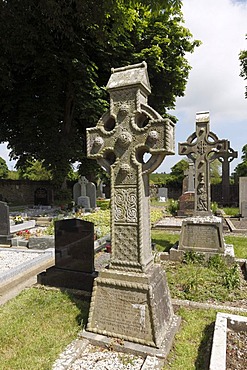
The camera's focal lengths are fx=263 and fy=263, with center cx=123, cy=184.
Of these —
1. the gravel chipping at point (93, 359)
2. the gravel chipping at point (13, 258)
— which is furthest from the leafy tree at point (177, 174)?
the gravel chipping at point (93, 359)

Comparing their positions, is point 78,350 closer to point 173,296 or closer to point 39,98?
point 173,296

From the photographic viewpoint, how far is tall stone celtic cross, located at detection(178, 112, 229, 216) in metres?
6.87

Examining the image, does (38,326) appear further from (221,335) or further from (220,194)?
(220,194)

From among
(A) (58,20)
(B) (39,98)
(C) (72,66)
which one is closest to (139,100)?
(A) (58,20)

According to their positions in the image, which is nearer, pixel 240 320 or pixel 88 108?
pixel 240 320

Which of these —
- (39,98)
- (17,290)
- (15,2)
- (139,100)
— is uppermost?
(15,2)

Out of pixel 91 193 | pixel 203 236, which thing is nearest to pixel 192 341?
pixel 203 236

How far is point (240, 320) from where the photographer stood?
10.3 ft

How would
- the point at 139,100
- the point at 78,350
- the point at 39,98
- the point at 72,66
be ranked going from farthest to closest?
1. the point at 39,98
2. the point at 72,66
3. the point at 139,100
4. the point at 78,350

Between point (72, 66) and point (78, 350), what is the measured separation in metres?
14.7

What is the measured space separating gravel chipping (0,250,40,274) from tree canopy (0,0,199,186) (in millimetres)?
9328

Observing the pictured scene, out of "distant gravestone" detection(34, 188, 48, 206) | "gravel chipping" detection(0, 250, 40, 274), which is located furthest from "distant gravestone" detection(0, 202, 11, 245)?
"distant gravestone" detection(34, 188, 48, 206)

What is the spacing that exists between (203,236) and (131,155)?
3.93 m

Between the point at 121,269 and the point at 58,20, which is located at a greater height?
the point at 58,20
